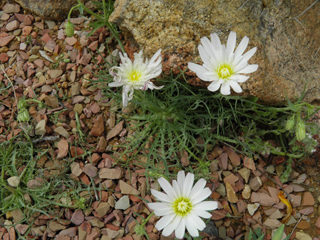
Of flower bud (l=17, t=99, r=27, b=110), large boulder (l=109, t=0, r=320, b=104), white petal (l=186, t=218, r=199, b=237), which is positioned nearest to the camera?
white petal (l=186, t=218, r=199, b=237)

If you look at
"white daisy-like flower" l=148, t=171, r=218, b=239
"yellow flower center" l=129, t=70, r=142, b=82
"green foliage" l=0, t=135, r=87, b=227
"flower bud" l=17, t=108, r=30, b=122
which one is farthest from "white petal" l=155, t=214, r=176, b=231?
"flower bud" l=17, t=108, r=30, b=122

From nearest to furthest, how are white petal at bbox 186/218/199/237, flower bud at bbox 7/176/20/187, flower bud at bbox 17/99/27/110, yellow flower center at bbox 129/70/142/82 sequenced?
white petal at bbox 186/218/199/237 → yellow flower center at bbox 129/70/142/82 → flower bud at bbox 7/176/20/187 → flower bud at bbox 17/99/27/110

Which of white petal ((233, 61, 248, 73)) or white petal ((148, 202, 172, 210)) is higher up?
white petal ((233, 61, 248, 73))

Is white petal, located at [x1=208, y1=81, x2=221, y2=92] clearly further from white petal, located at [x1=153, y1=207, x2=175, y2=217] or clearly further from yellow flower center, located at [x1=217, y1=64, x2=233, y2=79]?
white petal, located at [x1=153, y1=207, x2=175, y2=217]

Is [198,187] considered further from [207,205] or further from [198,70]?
[198,70]

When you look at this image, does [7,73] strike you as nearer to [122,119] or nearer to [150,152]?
[122,119]

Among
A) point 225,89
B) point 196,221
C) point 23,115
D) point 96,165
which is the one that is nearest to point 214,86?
point 225,89

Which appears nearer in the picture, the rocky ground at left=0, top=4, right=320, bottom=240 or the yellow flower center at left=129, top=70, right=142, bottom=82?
the yellow flower center at left=129, top=70, right=142, bottom=82
